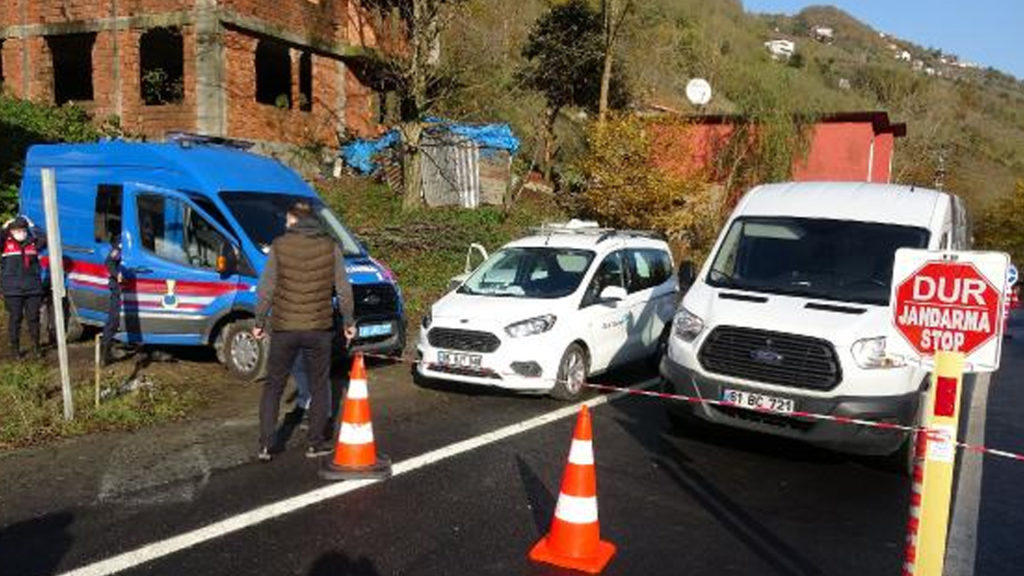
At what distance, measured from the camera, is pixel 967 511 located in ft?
20.1

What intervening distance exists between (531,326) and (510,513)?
346 centimetres

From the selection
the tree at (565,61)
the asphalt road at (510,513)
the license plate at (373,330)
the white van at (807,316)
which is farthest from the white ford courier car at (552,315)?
the tree at (565,61)

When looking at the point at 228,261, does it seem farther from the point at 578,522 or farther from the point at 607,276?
the point at 578,522

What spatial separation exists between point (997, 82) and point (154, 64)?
160 meters

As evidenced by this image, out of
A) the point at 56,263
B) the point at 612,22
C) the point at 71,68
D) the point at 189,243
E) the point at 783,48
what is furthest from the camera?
the point at 783,48

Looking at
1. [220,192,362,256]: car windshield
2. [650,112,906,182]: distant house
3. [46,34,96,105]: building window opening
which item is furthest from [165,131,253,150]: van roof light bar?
[650,112,906,182]: distant house

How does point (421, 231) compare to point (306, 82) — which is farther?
point (306, 82)

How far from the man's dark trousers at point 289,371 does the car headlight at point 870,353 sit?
3961mm

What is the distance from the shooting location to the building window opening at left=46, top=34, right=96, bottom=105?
24.8 meters

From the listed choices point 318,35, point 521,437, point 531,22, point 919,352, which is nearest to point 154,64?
point 318,35

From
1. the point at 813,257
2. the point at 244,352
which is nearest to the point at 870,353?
the point at 813,257

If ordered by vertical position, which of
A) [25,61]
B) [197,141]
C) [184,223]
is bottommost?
[184,223]

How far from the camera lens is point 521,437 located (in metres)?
7.69

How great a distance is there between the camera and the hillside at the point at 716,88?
2572 cm
